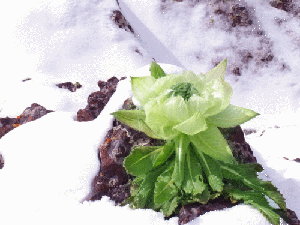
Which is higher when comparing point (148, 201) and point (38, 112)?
point (148, 201)

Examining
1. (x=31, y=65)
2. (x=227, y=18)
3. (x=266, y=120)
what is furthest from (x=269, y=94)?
(x=31, y=65)

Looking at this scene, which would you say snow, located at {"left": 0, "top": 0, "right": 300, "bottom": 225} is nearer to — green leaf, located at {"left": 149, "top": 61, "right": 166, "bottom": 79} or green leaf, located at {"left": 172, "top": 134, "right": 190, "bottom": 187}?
green leaf, located at {"left": 172, "top": 134, "right": 190, "bottom": 187}

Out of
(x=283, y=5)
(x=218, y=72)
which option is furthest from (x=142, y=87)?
(x=283, y=5)

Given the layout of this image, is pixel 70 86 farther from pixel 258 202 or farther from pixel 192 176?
pixel 258 202

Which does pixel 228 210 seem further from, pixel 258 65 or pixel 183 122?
pixel 258 65

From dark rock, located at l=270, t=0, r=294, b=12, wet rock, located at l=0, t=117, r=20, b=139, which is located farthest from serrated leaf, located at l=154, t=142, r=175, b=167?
dark rock, located at l=270, t=0, r=294, b=12

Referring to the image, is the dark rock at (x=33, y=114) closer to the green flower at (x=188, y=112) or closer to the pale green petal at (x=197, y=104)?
the green flower at (x=188, y=112)

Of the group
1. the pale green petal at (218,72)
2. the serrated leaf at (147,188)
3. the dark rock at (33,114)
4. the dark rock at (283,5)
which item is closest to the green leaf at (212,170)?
the serrated leaf at (147,188)
